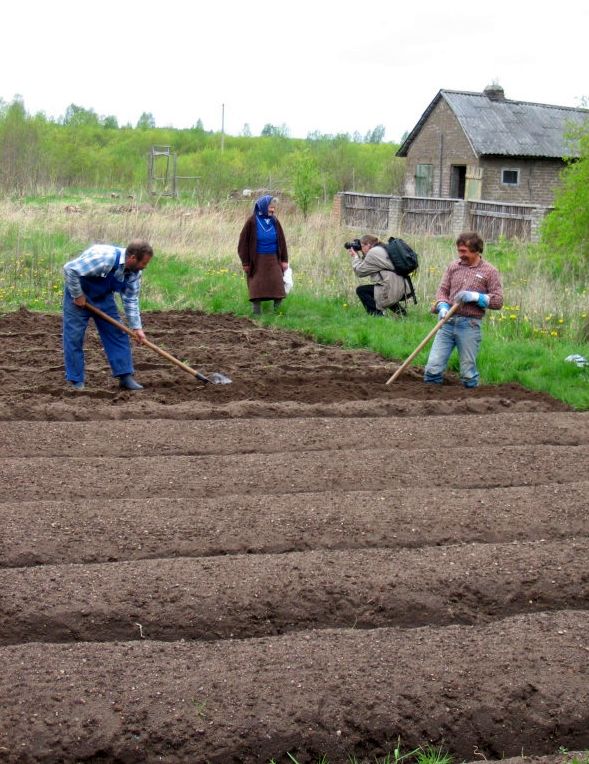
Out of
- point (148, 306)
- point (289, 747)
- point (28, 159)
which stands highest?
point (28, 159)

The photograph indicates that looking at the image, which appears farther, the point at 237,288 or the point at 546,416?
the point at 237,288

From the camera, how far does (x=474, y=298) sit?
28.6 feet

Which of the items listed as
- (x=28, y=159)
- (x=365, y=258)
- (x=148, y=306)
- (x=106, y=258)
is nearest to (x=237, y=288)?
(x=148, y=306)

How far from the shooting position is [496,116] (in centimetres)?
3278

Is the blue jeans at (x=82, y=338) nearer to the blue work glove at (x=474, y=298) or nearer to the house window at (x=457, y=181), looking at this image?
the blue work glove at (x=474, y=298)

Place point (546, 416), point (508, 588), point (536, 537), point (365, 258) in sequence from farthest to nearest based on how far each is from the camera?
point (365, 258) → point (546, 416) → point (536, 537) → point (508, 588)

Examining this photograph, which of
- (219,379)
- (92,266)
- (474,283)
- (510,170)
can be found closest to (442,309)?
(474,283)

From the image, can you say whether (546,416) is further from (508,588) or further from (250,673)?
(250,673)

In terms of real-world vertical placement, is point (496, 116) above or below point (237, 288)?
above

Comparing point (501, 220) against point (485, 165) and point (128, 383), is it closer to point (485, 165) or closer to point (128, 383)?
point (485, 165)

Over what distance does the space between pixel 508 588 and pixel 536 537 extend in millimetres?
795

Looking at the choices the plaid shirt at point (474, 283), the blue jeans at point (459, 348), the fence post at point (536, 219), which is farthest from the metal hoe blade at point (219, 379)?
the fence post at point (536, 219)

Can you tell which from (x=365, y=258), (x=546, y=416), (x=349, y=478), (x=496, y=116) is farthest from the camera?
(x=496, y=116)

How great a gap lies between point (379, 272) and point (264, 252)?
1410 millimetres
